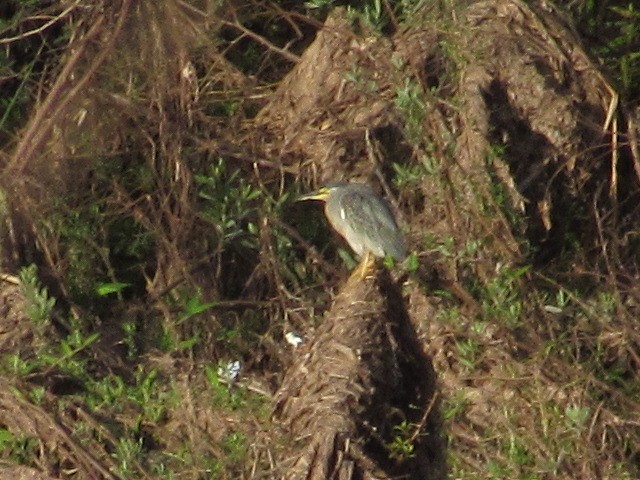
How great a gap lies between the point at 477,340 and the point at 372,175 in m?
1.17

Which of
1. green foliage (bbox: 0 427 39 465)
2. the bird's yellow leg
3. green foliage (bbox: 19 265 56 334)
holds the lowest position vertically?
green foliage (bbox: 0 427 39 465)

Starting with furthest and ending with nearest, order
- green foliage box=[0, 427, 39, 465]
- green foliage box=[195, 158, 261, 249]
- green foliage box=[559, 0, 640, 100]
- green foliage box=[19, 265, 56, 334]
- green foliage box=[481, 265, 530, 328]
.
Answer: green foliage box=[559, 0, 640, 100] → green foliage box=[195, 158, 261, 249] → green foliage box=[481, 265, 530, 328] → green foliage box=[19, 265, 56, 334] → green foliage box=[0, 427, 39, 465]

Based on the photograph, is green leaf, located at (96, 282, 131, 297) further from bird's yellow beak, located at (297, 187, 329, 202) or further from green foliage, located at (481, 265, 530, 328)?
green foliage, located at (481, 265, 530, 328)

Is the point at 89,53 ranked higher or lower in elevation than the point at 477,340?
higher

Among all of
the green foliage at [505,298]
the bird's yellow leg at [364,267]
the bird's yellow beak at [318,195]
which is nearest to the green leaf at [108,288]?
the bird's yellow beak at [318,195]

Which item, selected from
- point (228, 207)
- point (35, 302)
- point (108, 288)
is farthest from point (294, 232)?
point (35, 302)

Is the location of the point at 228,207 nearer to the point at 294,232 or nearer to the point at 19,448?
the point at 294,232

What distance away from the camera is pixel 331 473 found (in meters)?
5.72

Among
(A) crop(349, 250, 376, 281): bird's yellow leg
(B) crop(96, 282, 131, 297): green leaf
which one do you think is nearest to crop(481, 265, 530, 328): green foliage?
(A) crop(349, 250, 376, 281): bird's yellow leg

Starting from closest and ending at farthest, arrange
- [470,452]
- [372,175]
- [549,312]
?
[470,452] → [549,312] → [372,175]

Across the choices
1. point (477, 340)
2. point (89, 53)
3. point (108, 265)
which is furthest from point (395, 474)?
point (89, 53)

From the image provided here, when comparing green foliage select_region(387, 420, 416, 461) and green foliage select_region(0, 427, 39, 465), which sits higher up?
green foliage select_region(387, 420, 416, 461)

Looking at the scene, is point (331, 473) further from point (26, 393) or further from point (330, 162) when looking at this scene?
point (330, 162)

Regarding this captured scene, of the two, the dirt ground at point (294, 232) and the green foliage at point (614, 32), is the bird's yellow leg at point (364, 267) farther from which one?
the green foliage at point (614, 32)
